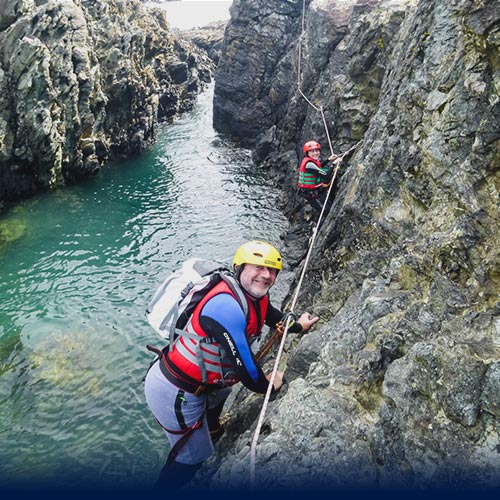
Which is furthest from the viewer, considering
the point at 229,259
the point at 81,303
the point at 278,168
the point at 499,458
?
the point at 278,168

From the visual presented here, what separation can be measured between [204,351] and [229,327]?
2.36 ft

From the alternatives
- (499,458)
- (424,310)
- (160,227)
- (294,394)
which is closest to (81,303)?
(160,227)

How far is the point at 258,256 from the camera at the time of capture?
5828 millimetres

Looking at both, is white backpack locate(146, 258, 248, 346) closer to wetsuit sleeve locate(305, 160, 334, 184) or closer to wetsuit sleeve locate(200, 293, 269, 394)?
wetsuit sleeve locate(200, 293, 269, 394)

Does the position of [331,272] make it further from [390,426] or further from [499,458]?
[499,458]

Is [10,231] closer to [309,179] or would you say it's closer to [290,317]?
[309,179]

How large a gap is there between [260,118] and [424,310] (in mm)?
34113

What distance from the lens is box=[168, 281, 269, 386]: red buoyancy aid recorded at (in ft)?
19.2

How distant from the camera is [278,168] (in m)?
29.4

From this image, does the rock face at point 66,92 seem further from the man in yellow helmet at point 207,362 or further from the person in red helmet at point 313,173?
the man in yellow helmet at point 207,362

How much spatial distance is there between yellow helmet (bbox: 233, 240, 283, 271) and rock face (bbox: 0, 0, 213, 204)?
23.5 metres

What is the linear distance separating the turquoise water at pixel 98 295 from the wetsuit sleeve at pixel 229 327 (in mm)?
2282

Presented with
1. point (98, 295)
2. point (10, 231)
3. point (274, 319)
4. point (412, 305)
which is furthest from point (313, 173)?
point (10, 231)

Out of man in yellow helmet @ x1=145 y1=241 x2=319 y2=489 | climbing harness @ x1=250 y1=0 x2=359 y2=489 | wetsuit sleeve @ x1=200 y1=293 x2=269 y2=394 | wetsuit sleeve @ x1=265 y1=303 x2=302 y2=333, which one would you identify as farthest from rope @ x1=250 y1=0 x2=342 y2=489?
wetsuit sleeve @ x1=200 y1=293 x2=269 y2=394
